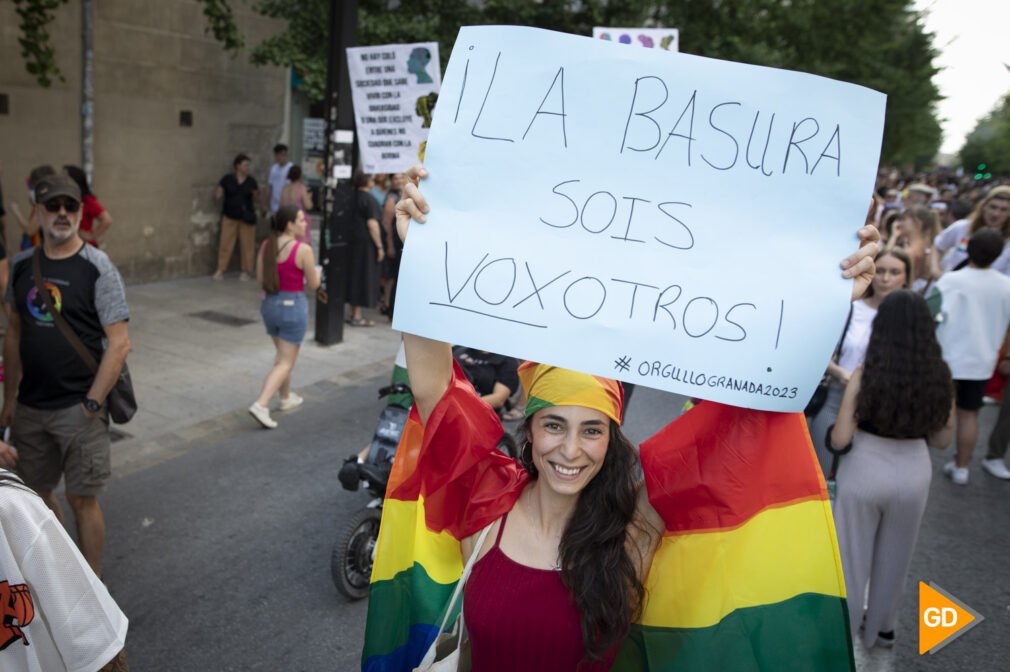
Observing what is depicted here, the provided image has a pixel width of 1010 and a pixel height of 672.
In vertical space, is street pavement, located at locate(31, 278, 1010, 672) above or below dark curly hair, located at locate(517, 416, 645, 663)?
below

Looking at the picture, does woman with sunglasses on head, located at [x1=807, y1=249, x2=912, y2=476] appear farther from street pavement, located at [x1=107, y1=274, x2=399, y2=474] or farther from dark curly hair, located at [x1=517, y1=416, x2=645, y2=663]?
street pavement, located at [x1=107, y1=274, x2=399, y2=474]

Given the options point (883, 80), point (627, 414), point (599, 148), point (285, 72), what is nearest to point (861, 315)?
point (627, 414)

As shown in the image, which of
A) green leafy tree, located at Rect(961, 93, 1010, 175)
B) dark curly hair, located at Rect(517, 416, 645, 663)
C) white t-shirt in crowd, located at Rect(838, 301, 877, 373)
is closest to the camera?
dark curly hair, located at Rect(517, 416, 645, 663)

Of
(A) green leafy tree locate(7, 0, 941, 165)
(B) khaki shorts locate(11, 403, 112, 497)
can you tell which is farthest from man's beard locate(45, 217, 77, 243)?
(A) green leafy tree locate(7, 0, 941, 165)

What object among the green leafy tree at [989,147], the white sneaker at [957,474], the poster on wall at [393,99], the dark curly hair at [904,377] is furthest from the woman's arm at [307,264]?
the green leafy tree at [989,147]

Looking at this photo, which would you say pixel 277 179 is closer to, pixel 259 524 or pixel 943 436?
pixel 259 524

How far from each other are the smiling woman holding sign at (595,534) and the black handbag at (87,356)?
7.91 feet

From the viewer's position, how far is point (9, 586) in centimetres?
197

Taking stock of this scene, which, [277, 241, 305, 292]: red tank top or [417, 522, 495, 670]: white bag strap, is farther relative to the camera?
[277, 241, 305, 292]: red tank top

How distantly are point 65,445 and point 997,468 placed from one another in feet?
23.2

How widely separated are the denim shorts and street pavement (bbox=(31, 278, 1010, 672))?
781 millimetres

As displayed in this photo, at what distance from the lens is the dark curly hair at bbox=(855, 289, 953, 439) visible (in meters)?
3.77

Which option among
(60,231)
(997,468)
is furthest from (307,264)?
(997,468)

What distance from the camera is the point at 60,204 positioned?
12.7 ft
